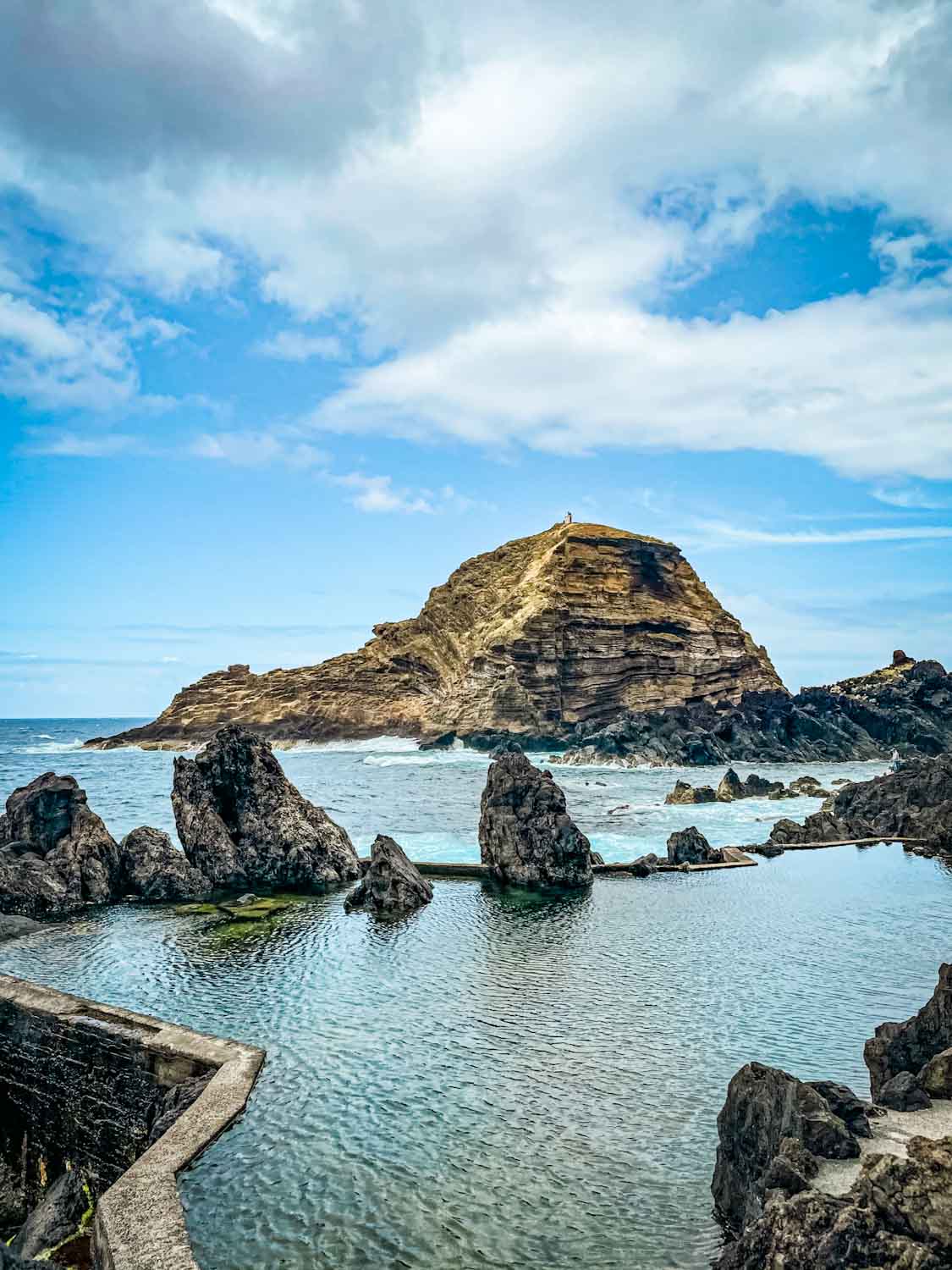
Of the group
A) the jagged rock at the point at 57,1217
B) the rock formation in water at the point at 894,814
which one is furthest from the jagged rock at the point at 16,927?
the rock formation in water at the point at 894,814

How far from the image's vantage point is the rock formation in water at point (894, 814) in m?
35.2

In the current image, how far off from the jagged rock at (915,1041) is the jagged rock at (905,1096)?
1.07 m

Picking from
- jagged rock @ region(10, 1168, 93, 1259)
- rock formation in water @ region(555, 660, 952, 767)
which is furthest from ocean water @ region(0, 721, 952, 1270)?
rock formation in water @ region(555, 660, 952, 767)

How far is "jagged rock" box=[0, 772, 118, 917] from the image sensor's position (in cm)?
2383

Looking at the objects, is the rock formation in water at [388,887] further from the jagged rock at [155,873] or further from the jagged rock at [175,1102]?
the jagged rock at [175,1102]

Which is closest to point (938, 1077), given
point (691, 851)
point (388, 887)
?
point (388, 887)

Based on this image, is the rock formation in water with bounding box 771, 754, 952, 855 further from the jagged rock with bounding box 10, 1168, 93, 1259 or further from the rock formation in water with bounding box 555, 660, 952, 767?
the rock formation in water with bounding box 555, 660, 952, 767

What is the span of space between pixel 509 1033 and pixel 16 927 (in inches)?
570

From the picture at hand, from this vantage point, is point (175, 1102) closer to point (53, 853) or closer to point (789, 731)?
point (53, 853)

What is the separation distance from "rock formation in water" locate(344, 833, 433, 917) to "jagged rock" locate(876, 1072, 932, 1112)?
15.7m

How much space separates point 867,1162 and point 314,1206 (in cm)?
563

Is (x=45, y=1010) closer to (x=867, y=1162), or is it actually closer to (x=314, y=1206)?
(x=314, y=1206)

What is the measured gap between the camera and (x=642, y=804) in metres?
52.1

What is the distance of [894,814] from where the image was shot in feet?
127
